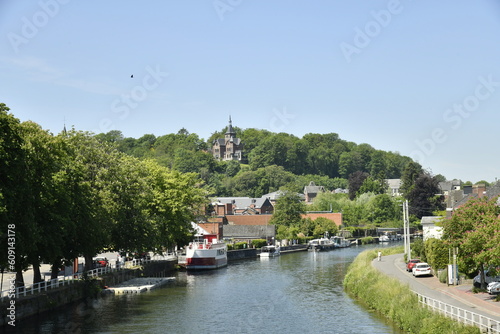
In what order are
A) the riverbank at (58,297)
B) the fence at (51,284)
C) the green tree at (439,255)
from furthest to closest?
the green tree at (439,255)
the fence at (51,284)
the riverbank at (58,297)

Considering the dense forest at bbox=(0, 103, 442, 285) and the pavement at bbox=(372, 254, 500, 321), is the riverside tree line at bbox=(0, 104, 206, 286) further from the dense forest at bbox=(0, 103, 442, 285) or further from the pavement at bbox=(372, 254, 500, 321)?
the pavement at bbox=(372, 254, 500, 321)

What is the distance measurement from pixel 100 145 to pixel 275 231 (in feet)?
228

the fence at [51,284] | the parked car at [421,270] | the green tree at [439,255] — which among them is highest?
the green tree at [439,255]

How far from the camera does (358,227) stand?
16550cm

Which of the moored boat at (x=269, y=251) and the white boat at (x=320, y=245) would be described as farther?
the white boat at (x=320, y=245)

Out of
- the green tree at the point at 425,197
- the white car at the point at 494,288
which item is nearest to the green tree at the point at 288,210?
the green tree at the point at 425,197

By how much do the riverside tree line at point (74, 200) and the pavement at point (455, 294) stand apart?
2501cm

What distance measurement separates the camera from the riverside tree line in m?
37.4

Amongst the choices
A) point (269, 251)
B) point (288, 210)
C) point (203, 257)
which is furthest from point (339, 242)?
point (203, 257)

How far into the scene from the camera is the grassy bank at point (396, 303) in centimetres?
2988

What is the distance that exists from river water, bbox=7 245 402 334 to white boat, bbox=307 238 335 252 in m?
54.1

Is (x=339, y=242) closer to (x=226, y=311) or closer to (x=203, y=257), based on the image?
(x=203, y=257)

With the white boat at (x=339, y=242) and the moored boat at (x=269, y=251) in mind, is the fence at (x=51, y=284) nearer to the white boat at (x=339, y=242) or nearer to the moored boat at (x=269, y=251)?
the moored boat at (x=269, y=251)

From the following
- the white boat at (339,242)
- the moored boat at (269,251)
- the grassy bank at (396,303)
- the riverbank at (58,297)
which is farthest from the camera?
the white boat at (339,242)
